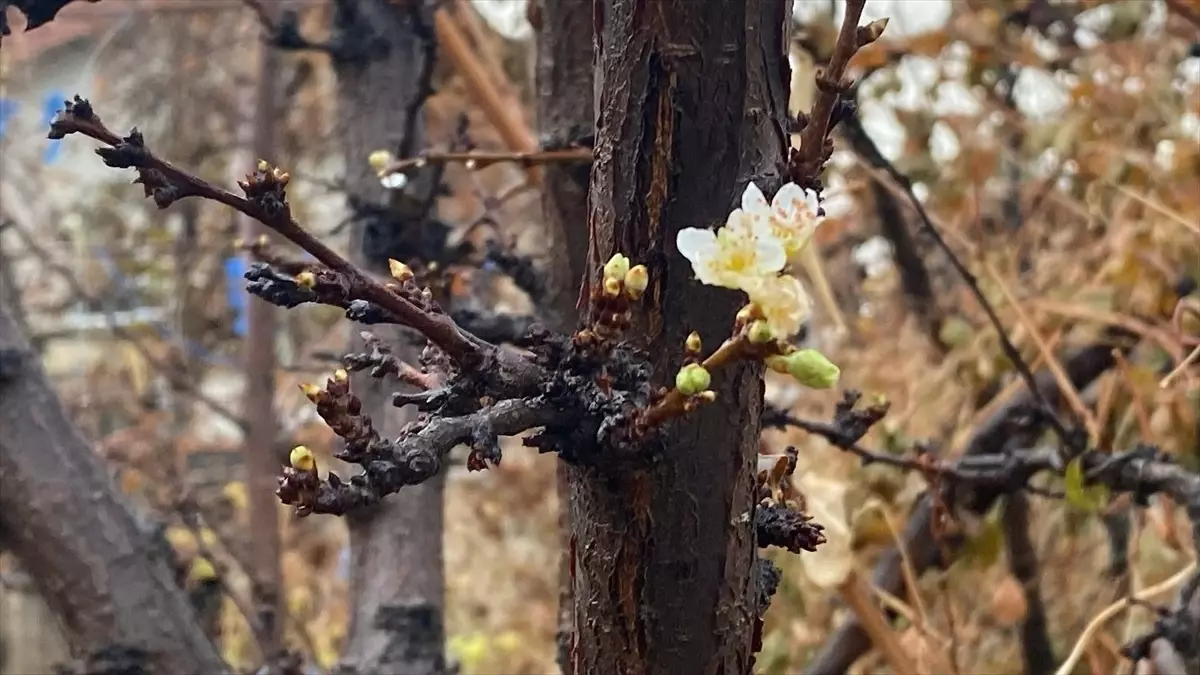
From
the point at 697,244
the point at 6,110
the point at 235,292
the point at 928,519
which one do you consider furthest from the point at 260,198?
the point at 235,292

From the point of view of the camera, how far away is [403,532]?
28.6 inches

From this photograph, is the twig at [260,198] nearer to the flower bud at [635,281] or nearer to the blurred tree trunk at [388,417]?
the flower bud at [635,281]

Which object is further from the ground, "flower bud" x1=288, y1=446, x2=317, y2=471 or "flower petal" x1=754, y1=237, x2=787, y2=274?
"flower petal" x1=754, y1=237, x2=787, y2=274

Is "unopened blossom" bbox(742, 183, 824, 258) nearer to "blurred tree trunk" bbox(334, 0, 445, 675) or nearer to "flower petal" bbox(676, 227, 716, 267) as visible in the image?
"flower petal" bbox(676, 227, 716, 267)

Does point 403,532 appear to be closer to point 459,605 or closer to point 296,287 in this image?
point 296,287

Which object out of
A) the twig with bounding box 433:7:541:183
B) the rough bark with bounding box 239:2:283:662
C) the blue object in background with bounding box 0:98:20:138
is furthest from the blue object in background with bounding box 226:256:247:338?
the twig with bounding box 433:7:541:183

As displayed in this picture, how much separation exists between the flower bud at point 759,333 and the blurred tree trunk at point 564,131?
0.35m

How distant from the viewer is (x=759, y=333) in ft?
0.84

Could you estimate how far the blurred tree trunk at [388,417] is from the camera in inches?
27.7

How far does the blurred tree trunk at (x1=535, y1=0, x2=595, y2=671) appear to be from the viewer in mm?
618

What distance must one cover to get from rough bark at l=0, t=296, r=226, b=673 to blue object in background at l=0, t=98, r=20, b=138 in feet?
3.80

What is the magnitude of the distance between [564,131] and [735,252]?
0.38m

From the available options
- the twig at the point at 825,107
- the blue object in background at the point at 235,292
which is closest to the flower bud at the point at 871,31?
the twig at the point at 825,107

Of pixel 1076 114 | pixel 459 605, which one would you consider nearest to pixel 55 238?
pixel 459 605
